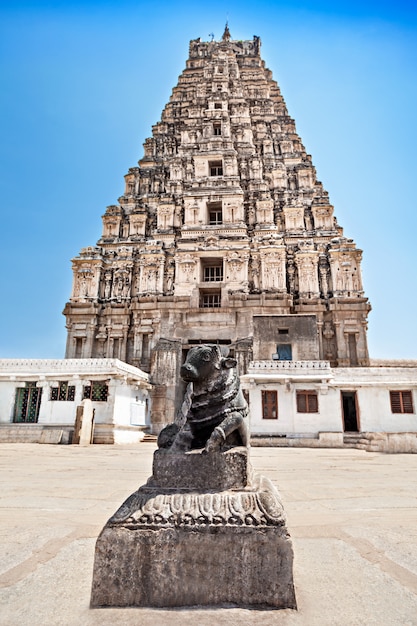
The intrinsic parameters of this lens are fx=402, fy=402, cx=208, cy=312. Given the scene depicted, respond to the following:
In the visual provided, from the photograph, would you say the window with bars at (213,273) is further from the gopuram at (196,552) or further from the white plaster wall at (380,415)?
the gopuram at (196,552)

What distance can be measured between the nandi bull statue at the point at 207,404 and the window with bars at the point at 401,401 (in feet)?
57.5

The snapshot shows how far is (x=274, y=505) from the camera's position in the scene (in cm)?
250

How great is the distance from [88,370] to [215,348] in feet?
56.1

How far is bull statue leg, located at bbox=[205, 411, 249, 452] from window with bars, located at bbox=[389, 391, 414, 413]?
57.9ft

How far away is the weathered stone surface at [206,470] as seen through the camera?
9.11ft

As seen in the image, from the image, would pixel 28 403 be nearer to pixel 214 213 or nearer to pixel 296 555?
pixel 296 555

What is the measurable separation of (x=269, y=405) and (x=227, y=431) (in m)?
16.6

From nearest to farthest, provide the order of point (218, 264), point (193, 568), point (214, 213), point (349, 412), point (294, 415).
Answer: point (193, 568), point (294, 415), point (349, 412), point (218, 264), point (214, 213)

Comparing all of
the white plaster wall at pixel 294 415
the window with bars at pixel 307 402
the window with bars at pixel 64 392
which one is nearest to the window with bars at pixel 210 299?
the white plaster wall at pixel 294 415

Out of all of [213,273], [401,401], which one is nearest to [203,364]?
[401,401]

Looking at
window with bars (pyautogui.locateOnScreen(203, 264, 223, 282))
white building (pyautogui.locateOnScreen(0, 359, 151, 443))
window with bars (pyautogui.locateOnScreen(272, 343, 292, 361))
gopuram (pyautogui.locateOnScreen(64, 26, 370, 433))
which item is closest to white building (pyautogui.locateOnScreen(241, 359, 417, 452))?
gopuram (pyautogui.locateOnScreen(64, 26, 370, 433))

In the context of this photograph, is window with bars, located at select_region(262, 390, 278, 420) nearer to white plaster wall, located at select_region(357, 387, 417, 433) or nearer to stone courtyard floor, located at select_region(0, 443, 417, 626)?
white plaster wall, located at select_region(357, 387, 417, 433)

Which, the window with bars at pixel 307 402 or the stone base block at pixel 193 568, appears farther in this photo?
the window with bars at pixel 307 402

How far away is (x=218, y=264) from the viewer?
29.2 metres
